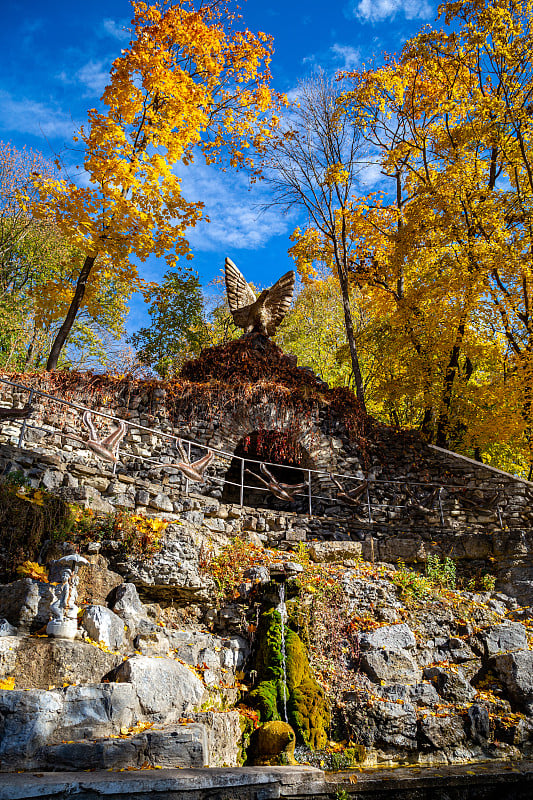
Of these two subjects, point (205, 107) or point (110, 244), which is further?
point (205, 107)

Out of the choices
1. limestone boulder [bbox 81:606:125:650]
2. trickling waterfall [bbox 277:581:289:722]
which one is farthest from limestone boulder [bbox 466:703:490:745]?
limestone boulder [bbox 81:606:125:650]

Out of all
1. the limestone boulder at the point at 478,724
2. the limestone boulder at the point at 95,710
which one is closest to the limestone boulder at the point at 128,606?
the limestone boulder at the point at 95,710

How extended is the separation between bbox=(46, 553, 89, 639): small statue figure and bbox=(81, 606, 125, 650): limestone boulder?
15cm

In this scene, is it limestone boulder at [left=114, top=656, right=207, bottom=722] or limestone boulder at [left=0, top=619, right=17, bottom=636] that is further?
limestone boulder at [left=114, top=656, right=207, bottom=722]

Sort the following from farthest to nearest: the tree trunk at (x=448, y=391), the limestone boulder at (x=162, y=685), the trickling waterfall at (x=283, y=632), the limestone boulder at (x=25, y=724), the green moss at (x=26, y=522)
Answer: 1. the tree trunk at (x=448, y=391)
2. the trickling waterfall at (x=283, y=632)
3. the green moss at (x=26, y=522)
4. the limestone boulder at (x=162, y=685)
5. the limestone boulder at (x=25, y=724)

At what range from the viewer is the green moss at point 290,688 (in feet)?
20.5

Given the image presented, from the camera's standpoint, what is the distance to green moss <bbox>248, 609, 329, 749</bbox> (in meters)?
6.25

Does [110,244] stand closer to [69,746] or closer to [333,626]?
[333,626]

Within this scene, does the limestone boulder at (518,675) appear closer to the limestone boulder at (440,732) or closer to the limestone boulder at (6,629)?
the limestone boulder at (440,732)

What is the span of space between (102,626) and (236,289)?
1239 cm

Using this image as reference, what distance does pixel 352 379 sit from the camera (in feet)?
69.2

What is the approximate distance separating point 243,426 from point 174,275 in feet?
26.7

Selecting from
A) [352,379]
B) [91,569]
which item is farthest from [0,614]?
[352,379]

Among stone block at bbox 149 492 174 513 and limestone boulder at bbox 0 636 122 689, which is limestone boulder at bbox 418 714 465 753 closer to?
limestone boulder at bbox 0 636 122 689
